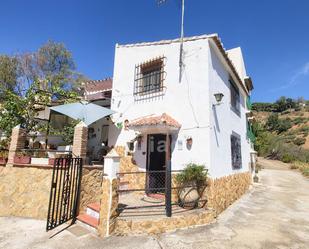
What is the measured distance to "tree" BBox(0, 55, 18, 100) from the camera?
21891 mm

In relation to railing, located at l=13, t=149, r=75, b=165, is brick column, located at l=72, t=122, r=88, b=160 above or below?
above

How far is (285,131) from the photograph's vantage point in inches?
2210

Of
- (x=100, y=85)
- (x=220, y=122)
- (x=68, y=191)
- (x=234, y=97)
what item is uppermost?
(x=100, y=85)

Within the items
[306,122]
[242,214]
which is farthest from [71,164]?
[306,122]

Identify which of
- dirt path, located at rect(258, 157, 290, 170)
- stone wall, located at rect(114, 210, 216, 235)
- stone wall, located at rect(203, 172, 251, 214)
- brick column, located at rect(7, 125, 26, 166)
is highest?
brick column, located at rect(7, 125, 26, 166)

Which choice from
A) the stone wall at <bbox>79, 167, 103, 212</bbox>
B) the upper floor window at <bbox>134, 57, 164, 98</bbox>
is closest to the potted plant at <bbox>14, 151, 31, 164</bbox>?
the stone wall at <bbox>79, 167, 103, 212</bbox>

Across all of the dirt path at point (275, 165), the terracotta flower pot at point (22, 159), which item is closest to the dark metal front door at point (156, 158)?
the terracotta flower pot at point (22, 159)

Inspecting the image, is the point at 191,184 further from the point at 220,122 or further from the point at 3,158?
the point at 3,158

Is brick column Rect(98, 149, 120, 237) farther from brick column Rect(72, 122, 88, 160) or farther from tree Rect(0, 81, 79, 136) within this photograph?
tree Rect(0, 81, 79, 136)

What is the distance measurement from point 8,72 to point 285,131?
6085 cm

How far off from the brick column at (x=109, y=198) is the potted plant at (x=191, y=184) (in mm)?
2783

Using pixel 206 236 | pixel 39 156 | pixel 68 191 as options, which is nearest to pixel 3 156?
pixel 39 156

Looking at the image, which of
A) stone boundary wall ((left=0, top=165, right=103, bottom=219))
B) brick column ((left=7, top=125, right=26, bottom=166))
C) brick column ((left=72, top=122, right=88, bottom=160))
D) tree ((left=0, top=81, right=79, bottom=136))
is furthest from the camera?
tree ((left=0, top=81, right=79, bottom=136))

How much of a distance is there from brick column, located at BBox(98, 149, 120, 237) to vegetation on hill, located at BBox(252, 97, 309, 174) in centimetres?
2779
